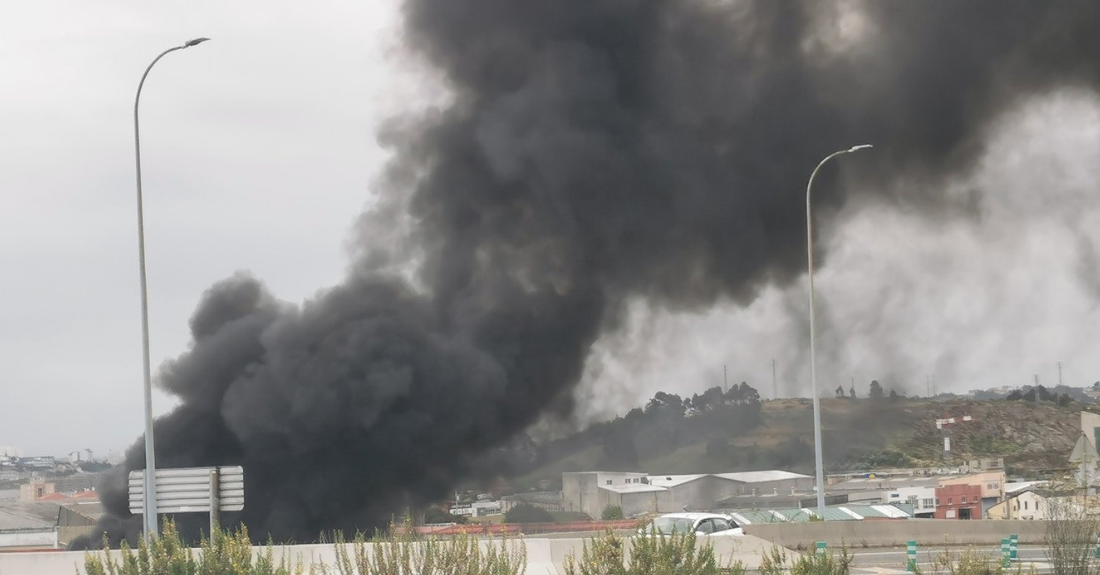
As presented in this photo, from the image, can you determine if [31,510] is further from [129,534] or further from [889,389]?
[889,389]

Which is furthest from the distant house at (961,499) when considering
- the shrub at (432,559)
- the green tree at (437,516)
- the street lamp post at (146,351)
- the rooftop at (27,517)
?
the shrub at (432,559)

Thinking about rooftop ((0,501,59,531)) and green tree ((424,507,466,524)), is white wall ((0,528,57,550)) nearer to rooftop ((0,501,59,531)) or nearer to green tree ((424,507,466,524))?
rooftop ((0,501,59,531))

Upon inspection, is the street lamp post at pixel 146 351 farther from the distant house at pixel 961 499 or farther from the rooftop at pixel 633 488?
the distant house at pixel 961 499

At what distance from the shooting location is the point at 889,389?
67688mm

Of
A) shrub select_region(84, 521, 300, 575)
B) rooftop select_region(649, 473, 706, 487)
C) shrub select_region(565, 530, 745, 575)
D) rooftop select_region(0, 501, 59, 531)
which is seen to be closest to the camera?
shrub select_region(565, 530, 745, 575)

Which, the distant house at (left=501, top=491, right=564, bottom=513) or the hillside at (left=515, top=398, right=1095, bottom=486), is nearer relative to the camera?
the distant house at (left=501, top=491, right=564, bottom=513)

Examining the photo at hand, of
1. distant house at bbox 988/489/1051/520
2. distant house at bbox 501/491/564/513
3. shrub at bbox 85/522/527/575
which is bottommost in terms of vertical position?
distant house at bbox 988/489/1051/520

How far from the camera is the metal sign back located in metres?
16.6

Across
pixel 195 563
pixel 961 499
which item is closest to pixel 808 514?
pixel 195 563

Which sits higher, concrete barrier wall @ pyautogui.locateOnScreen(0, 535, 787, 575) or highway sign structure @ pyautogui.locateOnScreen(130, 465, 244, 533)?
highway sign structure @ pyautogui.locateOnScreen(130, 465, 244, 533)

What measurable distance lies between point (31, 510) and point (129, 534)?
38447mm

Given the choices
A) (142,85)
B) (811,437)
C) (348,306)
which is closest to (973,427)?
(811,437)

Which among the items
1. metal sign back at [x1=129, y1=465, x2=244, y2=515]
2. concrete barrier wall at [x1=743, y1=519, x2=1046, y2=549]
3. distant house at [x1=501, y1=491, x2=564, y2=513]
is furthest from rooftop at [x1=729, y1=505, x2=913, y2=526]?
distant house at [x1=501, y1=491, x2=564, y2=513]

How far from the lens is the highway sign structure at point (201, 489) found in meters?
16.5
